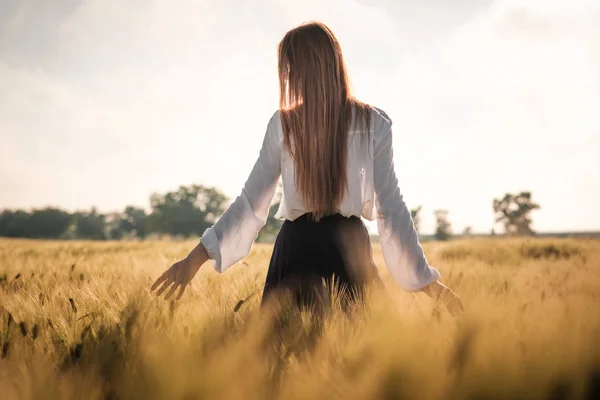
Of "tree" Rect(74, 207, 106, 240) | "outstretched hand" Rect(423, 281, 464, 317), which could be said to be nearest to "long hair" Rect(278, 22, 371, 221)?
"outstretched hand" Rect(423, 281, 464, 317)

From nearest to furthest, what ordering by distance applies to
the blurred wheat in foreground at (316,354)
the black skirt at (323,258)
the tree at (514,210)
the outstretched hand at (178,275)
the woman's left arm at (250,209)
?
the blurred wheat in foreground at (316,354)
the outstretched hand at (178,275)
the black skirt at (323,258)
the woman's left arm at (250,209)
the tree at (514,210)

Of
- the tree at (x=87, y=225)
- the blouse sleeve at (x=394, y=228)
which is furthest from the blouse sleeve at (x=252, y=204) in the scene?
the tree at (x=87, y=225)

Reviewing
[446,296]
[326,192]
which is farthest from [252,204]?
[446,296]

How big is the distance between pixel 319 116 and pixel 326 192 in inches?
12.7

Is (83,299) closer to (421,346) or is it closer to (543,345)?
(421,346)

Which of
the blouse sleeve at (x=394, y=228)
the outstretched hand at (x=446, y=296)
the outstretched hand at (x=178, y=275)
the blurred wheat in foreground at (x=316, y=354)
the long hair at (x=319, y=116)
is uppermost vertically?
the long hair at (x=319, y=116)

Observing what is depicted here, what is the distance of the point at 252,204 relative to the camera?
206cm

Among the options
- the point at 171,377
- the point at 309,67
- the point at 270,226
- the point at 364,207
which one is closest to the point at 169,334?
the point at 171,377

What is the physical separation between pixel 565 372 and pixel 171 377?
0.80m

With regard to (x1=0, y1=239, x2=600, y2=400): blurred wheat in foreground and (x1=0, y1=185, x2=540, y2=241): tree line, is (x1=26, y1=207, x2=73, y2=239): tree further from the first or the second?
(x1=0, y1=239, x2=600, y2=400): blurred wheat in foreground

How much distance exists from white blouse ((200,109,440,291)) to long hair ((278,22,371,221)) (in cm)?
5

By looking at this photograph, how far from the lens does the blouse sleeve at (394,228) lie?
183cm

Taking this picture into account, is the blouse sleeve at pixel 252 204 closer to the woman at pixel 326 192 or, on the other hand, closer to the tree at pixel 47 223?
the woman at pixel 326 192

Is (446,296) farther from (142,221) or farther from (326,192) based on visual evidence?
(142,221)
